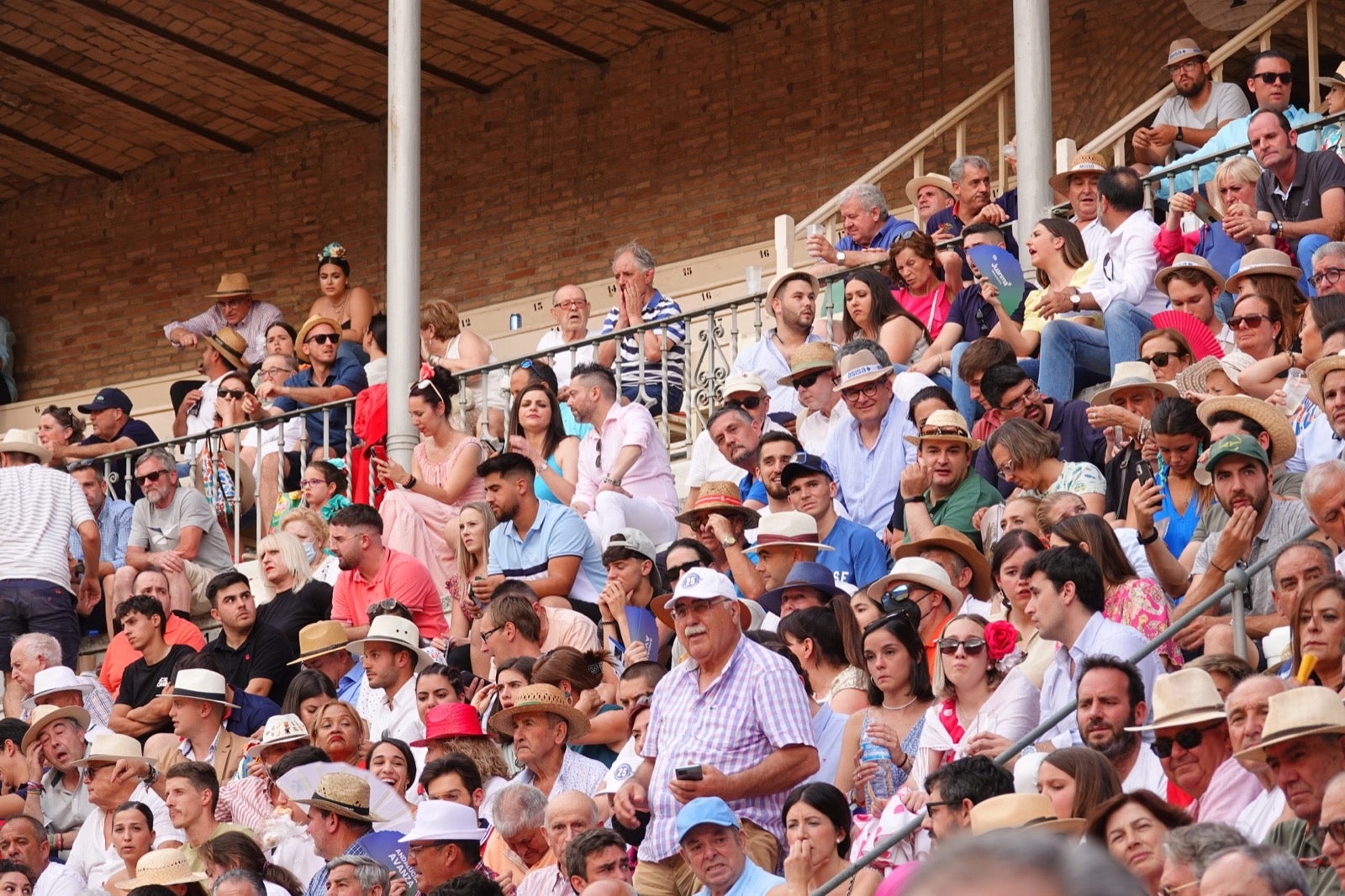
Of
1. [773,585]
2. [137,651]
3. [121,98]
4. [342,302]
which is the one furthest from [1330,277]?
[121,98]

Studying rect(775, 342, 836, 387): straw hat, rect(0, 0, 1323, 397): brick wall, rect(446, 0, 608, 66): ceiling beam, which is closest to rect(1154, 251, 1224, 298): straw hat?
rect(775, 342, 836, 387): straw hat

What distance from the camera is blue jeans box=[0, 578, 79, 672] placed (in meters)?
11.0

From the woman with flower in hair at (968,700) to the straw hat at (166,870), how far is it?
8.51ft

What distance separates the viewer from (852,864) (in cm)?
576

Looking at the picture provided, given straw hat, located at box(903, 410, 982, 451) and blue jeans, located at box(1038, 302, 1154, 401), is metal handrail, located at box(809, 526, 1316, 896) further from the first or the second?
blue jeans, located at box(1038, 302, 1154, 401)

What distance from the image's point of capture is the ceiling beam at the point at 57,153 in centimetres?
1833

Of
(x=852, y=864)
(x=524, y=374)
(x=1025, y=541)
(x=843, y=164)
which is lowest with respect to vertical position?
(x=852, y=864)

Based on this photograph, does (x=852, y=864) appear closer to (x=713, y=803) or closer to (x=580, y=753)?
(x=713, y=803)

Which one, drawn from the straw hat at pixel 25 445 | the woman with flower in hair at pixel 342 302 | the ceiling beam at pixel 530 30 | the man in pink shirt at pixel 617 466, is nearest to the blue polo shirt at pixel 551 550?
the man in pink shirt at pixel 617 466

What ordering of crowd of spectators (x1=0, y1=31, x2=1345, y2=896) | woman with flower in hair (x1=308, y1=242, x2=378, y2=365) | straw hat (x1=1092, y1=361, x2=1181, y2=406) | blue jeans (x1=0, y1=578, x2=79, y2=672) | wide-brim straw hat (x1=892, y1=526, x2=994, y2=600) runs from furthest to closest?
woman with flower in hair (x1=308, y1=242, x2=378, y2=365), blue jeans (x1=0, y1=578, x2=79, y2=672), straw hat (x1=1092, y1=361, x2=1181, y2=406), wide-brim straw hat (x1=892, y1=526, x2=994, y2=600), crowd of spectators (x1=0, y1=31, x2=1345, y2=896)

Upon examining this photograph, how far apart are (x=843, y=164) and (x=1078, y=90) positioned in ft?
5.74

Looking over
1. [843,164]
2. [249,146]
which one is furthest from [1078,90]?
[249,146]

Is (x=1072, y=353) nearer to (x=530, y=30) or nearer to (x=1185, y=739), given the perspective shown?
(x=1185, y=739)

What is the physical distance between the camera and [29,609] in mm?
11039
